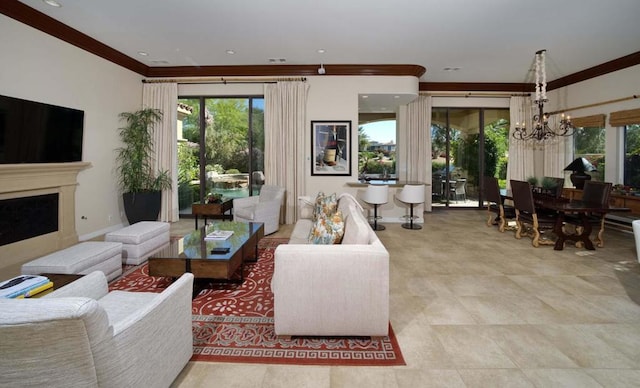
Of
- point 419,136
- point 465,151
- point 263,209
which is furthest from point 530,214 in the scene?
point 263,209

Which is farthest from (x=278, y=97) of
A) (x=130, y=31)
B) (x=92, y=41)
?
(x=92, y=41)

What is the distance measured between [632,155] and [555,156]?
1.48m

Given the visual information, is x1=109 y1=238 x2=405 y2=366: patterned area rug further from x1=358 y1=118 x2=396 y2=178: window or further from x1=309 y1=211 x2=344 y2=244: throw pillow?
x1=358 y1=118 x2=396 y2=178: window

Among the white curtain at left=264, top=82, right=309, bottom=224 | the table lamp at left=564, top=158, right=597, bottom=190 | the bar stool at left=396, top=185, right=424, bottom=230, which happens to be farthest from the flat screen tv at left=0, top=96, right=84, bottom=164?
the table lamp at left=564, top=158, right=597, bottom=190

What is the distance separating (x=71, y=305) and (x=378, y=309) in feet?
5.64

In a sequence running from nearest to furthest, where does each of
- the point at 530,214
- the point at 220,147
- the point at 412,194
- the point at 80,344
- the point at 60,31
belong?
the point at 80,344
the point at 60,31
the point at 530,214
the point at 412,194
the point at 220,147

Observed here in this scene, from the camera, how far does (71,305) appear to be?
1.16m

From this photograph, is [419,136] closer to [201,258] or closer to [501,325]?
[501,325]

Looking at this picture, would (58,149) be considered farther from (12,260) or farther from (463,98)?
(463,98)

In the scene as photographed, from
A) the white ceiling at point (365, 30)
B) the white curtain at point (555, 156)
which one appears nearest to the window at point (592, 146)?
the white curtain at point (555, 156)

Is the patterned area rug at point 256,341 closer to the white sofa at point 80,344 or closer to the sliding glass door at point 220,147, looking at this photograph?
the white sofa at point 80,344

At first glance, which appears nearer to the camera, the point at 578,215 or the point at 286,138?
the point at 578,215

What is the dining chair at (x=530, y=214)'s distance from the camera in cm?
498

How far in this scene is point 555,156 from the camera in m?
7.35
